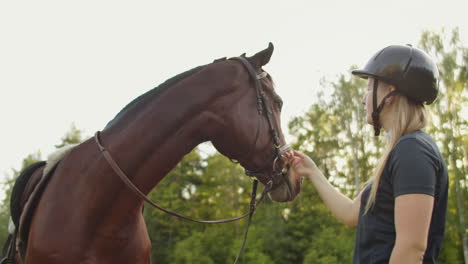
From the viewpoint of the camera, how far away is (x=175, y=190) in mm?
29875

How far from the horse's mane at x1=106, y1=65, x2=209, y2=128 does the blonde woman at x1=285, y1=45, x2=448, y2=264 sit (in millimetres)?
1344

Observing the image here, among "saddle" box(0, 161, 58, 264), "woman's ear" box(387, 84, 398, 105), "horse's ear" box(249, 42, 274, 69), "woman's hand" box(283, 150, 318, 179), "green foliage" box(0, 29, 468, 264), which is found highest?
"horse's ear" box(249, 42, 274, 69)

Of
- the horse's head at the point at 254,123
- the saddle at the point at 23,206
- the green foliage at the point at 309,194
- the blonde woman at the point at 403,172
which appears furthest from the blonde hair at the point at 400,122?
the green foliage at the point at 309,194

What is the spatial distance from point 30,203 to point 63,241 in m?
0.45

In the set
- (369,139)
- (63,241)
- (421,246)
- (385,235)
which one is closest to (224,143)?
(63,241)

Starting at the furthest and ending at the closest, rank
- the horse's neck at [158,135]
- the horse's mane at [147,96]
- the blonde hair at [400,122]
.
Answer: the horse's mane at [147,96], the horse's neck at [158,135], the blonde hair at [400,122]

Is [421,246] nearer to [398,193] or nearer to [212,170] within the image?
[398,193]

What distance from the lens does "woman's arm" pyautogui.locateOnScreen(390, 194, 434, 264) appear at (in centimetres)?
168

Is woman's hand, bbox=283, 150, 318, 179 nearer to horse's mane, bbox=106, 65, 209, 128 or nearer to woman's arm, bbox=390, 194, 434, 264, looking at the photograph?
horse's mane, bbox=106, 65, 209, 128

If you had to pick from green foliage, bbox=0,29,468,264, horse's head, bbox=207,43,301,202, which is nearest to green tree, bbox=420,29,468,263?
green foliage, bbox=0,29,468,264

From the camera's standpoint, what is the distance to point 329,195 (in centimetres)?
286

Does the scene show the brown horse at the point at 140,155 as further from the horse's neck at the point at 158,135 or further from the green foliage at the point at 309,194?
the green foliage at the point at 309,194

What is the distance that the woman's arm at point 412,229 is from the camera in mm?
1684

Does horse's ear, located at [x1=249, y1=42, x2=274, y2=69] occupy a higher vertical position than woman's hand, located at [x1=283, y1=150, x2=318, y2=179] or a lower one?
higher
